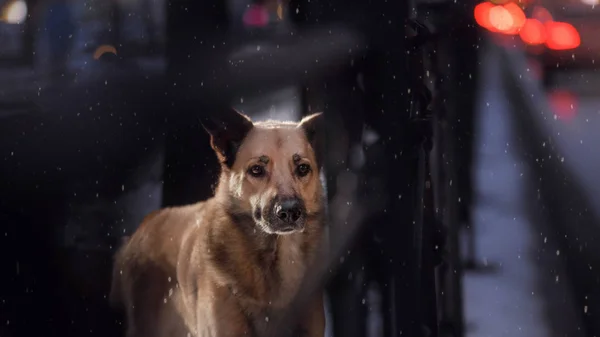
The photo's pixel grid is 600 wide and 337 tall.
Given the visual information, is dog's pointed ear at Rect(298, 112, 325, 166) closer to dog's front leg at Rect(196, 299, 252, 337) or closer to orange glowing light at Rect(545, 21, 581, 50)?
dog's front leg at Rect(196, 299, 252, 337)

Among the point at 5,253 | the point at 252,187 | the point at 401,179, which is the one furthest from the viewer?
the point at 5,253

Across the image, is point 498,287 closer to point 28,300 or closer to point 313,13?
point 313,13

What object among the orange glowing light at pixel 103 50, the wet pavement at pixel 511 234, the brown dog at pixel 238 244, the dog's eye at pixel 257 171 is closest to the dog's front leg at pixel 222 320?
the brown dog at pixel 238 244

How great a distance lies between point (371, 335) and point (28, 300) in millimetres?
1210

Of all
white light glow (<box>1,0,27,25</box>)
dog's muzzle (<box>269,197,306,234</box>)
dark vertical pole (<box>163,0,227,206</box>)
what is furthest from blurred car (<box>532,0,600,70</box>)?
white light glow (<box>1,0,27,25</box>)

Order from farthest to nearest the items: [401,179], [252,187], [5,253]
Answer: [5,253]
[401,179]
[252,187]

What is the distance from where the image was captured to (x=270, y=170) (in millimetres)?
2314

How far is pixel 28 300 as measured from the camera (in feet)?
8.82

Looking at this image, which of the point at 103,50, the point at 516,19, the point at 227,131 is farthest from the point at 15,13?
the point at 516,19

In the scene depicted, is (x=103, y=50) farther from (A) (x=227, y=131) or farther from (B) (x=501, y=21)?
(B) (x=501, y=21)

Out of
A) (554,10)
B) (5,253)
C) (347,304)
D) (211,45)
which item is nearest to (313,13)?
(211,45)

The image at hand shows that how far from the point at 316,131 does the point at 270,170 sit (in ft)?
0.83

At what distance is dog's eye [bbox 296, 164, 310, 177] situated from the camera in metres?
2.36

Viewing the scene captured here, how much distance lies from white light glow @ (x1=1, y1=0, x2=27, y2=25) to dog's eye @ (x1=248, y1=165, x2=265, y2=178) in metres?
1.04
